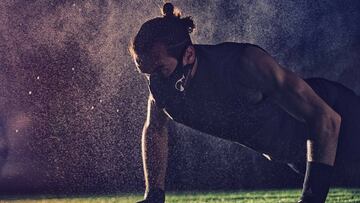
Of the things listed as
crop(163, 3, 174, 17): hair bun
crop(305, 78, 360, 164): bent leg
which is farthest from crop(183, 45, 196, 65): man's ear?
crop(305, 78, 360, 164): bent leg

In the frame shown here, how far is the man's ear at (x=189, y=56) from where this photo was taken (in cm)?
319

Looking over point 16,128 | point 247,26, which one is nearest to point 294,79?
point 247,26

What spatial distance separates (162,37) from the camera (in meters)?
3.16

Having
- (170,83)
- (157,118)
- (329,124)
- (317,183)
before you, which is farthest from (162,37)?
(317,183)

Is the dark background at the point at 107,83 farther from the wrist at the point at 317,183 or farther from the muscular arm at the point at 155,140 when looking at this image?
the wrist at the point at 317,183

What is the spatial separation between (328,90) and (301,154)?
0.49 meters

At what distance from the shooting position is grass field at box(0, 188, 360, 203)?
401cm

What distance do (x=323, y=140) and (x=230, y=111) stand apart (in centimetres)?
75

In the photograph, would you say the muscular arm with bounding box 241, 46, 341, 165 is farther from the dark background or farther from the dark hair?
the dark background

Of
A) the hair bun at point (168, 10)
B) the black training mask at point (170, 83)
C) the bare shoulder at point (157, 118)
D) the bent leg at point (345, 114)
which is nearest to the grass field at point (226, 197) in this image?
the bent leg at point (345, 114)

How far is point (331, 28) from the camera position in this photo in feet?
17.6

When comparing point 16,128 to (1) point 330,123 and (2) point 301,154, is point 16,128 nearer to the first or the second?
(2) point 301,154

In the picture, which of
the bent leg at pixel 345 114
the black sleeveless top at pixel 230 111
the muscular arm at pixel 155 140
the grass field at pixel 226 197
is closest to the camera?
the black sleeveless top at pixel 230 111

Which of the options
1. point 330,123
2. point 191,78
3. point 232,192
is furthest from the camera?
point 232,192
